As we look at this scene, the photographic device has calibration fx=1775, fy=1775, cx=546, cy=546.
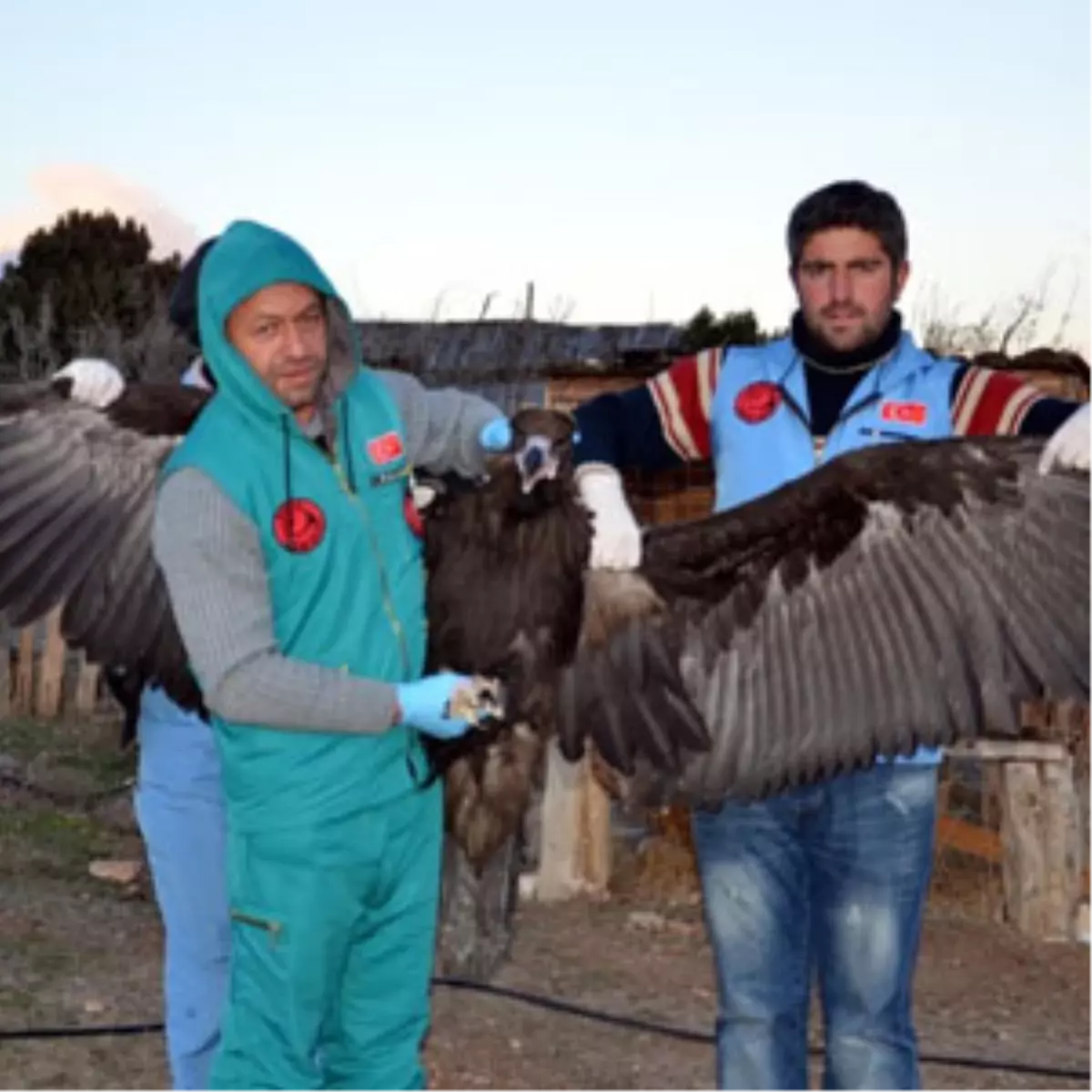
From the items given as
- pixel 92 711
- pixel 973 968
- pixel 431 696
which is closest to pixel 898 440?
pixel 431 696

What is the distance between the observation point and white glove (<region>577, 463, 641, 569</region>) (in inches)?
149

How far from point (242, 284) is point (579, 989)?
3931mm

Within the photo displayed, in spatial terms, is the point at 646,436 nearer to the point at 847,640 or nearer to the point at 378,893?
the point at 847,640

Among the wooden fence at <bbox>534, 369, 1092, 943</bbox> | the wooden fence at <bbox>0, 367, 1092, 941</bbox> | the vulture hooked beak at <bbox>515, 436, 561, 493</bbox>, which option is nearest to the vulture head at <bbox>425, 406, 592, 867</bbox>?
the vulture hooked beak at <bbox>515, 436, 561, 493</bbox>

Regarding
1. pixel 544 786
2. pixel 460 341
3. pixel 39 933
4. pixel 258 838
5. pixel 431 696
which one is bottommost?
pixel 39 933

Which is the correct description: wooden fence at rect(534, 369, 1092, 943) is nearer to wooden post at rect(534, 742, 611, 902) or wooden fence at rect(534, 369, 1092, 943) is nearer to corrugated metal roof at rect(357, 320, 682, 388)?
wooden post at rect(534, 742, 611, 902)

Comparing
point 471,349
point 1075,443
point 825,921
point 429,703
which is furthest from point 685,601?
point 471,349

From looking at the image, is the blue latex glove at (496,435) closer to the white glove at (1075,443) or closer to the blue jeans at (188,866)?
the blue jeans at (188,866)

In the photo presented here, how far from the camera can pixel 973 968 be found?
6680mm

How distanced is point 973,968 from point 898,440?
3.56m

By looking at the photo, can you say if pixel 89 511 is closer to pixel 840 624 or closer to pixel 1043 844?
pixel 840 624

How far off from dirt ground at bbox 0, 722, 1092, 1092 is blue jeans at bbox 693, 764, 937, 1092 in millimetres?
1667

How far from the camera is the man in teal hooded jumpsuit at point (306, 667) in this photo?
309 cm

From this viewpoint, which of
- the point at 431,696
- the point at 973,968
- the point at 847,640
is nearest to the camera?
the point at 431,696
